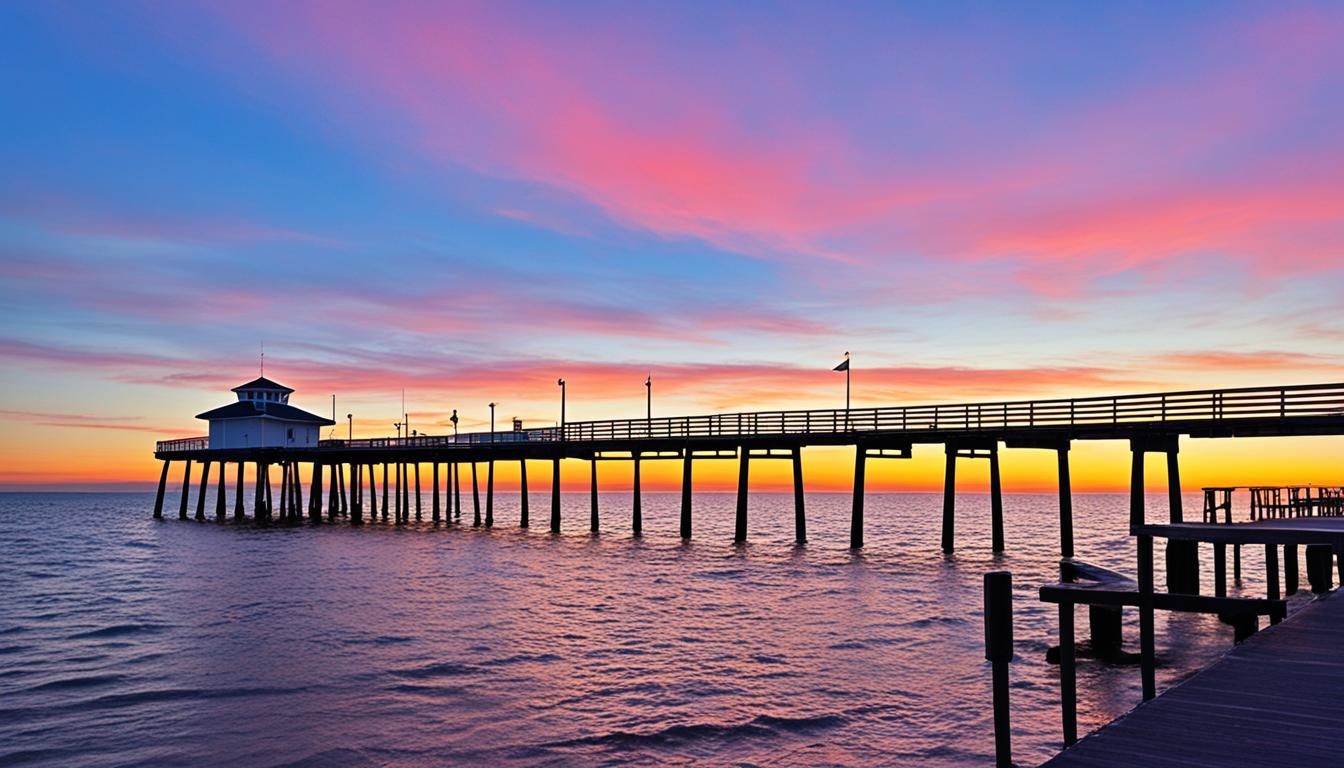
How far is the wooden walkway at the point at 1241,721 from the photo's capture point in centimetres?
601

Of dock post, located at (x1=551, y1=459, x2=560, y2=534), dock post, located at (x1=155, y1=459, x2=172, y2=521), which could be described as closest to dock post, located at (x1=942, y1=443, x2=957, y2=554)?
dock post, located at (x1=551, y1=459, x2=560, y2=534)

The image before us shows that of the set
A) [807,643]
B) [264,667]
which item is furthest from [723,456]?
[264,667]

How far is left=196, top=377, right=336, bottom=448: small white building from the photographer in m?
74.4

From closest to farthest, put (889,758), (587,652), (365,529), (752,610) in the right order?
(889,758) < (587,652) < (752,610) < (365,529)

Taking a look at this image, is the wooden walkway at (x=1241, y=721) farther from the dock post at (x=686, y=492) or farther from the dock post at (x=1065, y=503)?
the dock post at (x=686, y=492)

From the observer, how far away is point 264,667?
785 inches

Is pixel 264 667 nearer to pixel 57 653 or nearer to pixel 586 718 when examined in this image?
pixel 57 653

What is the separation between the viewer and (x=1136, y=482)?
3053 centimetres

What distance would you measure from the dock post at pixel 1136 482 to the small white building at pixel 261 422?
6395 centimetres

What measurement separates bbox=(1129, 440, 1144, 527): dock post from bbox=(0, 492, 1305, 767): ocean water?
4425mm

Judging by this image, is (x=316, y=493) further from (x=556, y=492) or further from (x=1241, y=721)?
(x=1241, y=721)

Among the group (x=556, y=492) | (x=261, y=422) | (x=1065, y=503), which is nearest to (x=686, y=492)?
(x=556, y=492)

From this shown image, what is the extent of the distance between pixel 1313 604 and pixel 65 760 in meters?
17.7

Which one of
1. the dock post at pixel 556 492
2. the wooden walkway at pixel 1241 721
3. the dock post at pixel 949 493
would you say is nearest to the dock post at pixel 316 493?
the dock post at pixel 556 492
